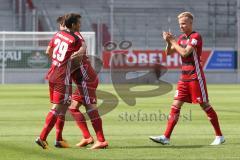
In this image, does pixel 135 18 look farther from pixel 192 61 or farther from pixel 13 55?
pixel 192 61

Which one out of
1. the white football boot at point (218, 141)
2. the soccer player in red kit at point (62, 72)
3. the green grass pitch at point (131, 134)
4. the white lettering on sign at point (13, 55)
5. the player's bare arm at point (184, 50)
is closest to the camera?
the green grass pitch at point (131, 134)

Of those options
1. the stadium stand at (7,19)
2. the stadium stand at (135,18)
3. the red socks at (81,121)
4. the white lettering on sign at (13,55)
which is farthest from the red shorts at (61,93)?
the stadium stand at (7,19)

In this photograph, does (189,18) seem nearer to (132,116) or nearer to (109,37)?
(132,116)

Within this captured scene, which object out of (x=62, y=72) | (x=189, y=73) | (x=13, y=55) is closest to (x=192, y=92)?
(x=189, y=73)

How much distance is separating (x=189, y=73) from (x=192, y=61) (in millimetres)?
178

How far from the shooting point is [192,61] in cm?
1078

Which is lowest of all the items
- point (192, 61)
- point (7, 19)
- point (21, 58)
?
point (192, 61)

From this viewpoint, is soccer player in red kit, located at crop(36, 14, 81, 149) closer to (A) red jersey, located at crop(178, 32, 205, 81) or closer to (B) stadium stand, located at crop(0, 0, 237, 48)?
(A) red jersey, located at crop(178, 32, 205, 81)

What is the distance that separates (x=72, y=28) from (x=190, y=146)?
2.31 m

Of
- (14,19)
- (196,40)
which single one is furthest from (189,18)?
(14,19)

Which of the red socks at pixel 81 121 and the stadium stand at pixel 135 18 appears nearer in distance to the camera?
the red socks at pixel 81 121

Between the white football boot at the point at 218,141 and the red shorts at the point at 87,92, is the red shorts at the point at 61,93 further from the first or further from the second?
the white football boot at the point at 218,141

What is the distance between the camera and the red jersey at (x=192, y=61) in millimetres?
10680

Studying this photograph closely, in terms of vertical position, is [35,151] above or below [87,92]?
below
